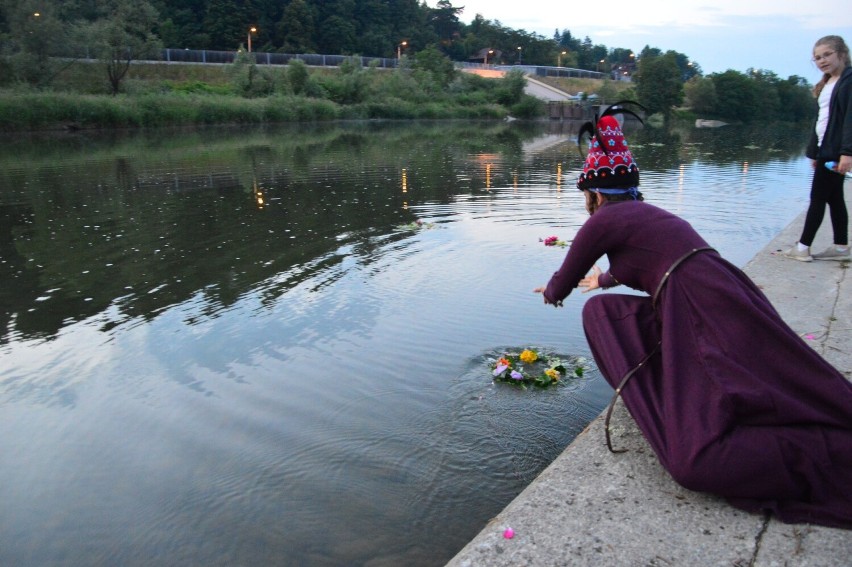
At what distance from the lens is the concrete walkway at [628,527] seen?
2.62 meters

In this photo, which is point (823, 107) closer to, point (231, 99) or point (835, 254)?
point (835, 254)

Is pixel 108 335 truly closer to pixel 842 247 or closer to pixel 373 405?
pixel 373 405

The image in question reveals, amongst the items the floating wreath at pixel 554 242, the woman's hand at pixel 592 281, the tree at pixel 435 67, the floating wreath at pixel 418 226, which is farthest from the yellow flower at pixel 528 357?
the tree at pixel 435 67

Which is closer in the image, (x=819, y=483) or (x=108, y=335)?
(x=819, y=483)

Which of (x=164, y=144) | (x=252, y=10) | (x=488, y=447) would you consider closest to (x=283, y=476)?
(x=488, y=447)

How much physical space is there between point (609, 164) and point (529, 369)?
2656 millimetres

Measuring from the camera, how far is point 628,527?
2838 mm

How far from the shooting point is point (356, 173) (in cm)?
2025

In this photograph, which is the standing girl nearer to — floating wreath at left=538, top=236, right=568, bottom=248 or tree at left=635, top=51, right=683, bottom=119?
floating wreath at left=538, top=236, right=568, bottom=248

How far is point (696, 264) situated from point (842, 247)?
4997 mm

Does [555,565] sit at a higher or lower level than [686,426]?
lower

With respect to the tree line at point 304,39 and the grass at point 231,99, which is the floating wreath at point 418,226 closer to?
the grass at point 231,99

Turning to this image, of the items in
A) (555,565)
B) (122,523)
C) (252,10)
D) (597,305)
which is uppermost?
(252,10)

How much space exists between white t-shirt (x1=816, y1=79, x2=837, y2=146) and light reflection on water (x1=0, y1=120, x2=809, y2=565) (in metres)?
2.86
